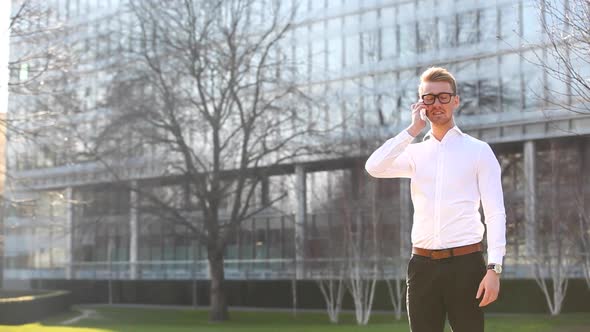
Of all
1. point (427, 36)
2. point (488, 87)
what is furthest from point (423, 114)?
point (488, 87)

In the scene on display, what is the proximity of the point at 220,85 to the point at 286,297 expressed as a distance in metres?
14.0

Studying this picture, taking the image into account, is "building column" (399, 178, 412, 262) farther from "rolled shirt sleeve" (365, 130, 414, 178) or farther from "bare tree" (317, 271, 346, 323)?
"rolled shirt sleeve" (365, 130, 414, 178)

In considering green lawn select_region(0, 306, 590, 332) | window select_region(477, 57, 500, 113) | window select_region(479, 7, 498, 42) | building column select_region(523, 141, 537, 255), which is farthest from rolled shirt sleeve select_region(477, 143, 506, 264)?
window select_region(477, 57, 500, 113)

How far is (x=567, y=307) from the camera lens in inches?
1280

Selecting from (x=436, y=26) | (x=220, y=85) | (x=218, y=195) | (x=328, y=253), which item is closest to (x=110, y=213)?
(x=218, y=195)

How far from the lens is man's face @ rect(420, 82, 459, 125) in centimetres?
454

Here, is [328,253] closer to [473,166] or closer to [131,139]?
[131,139]

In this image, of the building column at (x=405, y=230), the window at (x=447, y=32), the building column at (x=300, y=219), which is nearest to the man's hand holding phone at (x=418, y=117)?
the building column at (x=405, y=230)

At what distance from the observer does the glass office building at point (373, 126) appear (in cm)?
3181

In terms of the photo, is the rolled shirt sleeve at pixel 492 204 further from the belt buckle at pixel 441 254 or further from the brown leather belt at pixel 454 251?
the belt buckle at pixel 441 254

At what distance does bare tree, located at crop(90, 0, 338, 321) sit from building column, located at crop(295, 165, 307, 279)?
138 inches

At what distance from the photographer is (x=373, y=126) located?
3522 cm

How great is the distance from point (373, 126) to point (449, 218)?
3078cm

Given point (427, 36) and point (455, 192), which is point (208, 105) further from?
point (455, 192)
